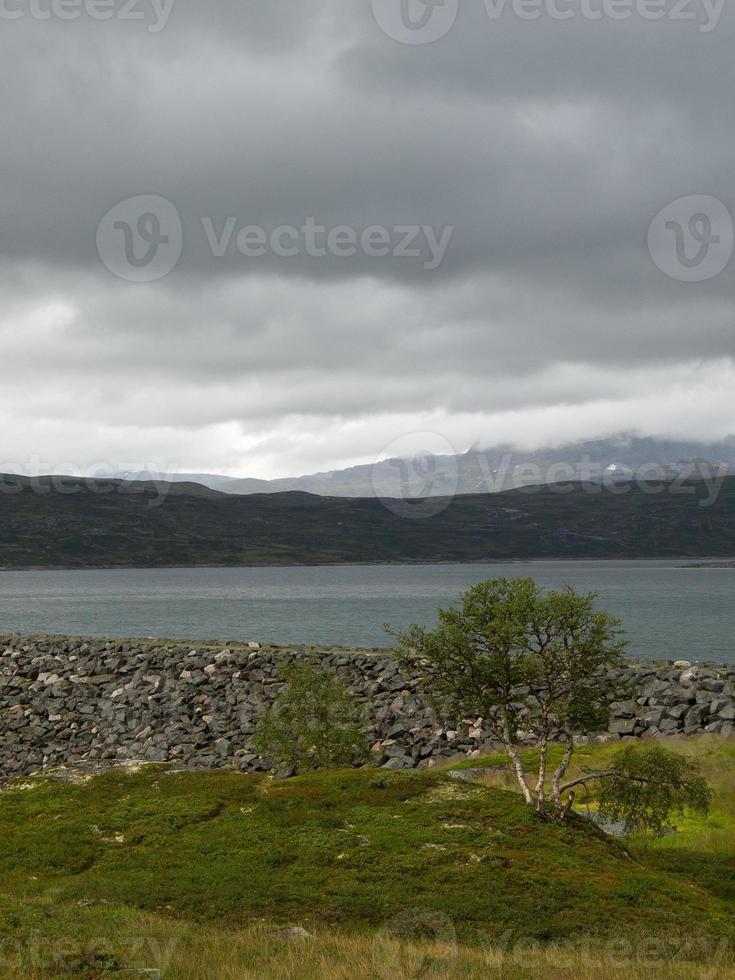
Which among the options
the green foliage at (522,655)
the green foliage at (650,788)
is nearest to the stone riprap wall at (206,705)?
the green foliage at (522,655)

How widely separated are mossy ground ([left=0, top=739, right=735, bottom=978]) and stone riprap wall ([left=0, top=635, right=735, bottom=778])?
18135mm

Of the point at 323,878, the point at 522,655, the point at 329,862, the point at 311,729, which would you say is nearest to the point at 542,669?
the point at 522,655

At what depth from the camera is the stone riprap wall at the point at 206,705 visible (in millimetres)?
46562

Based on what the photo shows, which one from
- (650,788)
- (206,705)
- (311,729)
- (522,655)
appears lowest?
(206,705)

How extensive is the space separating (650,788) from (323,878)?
412 inches

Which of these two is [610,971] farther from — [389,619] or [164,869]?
[389,619]

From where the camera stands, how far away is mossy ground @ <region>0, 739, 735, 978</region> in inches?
586

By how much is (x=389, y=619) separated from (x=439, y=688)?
118937mm

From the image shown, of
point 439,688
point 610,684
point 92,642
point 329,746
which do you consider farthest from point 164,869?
point 92,642
